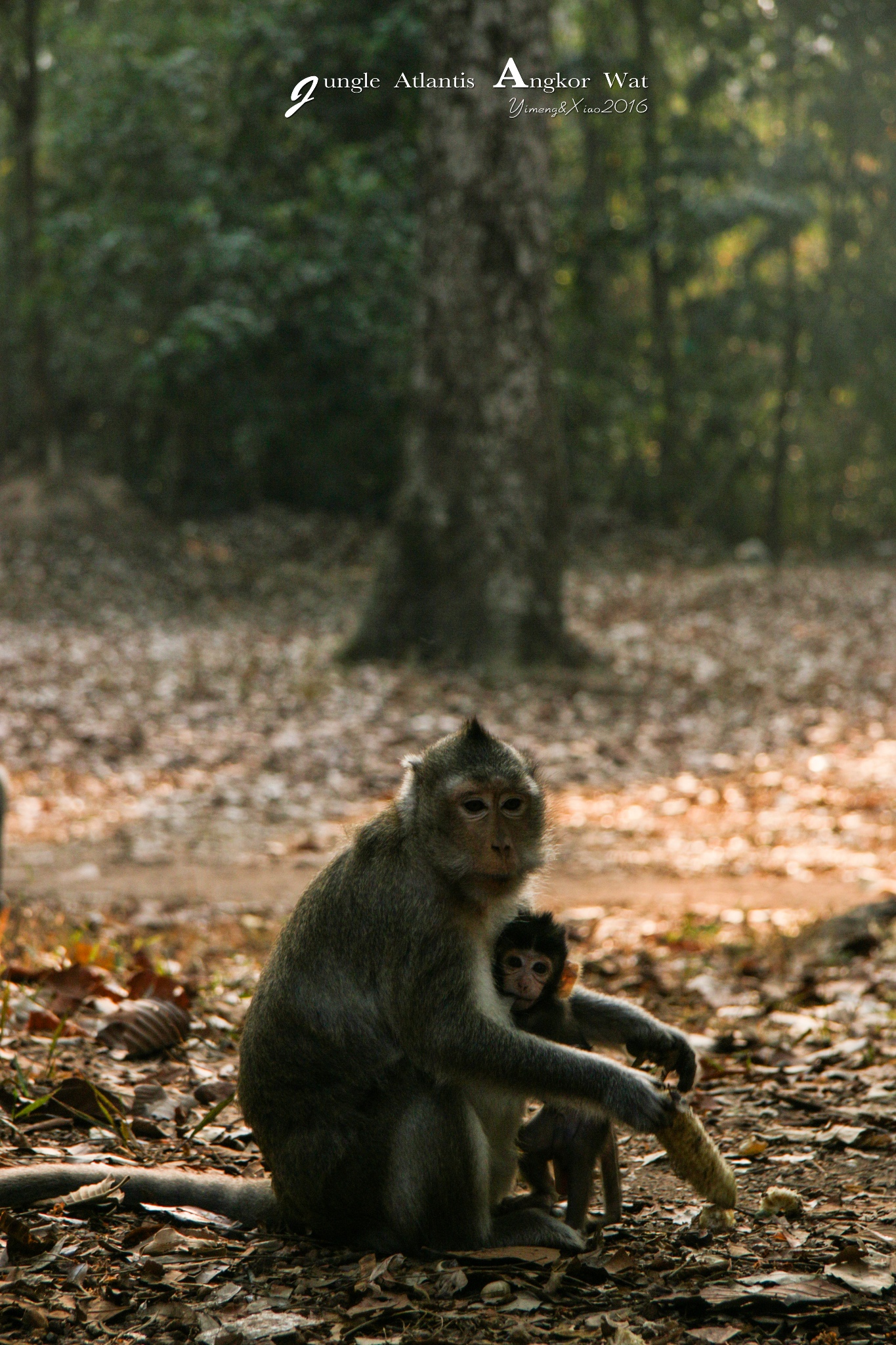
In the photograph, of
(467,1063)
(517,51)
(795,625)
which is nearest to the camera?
(467,1063)

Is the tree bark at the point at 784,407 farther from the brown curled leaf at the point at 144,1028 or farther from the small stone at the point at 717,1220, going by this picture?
the small stone at the point at 717,1220

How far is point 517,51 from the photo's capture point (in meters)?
12.0

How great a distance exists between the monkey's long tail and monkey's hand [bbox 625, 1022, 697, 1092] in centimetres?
104

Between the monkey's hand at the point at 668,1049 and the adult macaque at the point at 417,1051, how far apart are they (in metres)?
0.42

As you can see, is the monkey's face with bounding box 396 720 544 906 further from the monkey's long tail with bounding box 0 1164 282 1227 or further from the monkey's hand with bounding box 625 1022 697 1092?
the monkey's long tail with bounding box 0 1164 282 1227

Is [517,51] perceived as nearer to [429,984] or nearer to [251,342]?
[251,342]

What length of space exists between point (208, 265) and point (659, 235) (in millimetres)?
6196

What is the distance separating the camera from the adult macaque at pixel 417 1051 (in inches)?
131

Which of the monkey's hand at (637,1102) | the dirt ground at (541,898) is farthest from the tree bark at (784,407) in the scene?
the monkey's hand at (637,1102)

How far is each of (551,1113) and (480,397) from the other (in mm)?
9551

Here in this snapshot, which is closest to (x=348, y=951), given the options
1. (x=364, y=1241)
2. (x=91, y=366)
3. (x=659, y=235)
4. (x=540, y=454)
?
(x=364, y=1241)

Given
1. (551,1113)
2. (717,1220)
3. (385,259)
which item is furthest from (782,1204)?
(385,259)

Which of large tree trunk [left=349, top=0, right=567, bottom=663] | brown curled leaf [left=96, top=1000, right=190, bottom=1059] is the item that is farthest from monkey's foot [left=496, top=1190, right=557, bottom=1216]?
large tree trunk [left=349, top=0, right=567, bottom=663]

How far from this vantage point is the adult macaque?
131 inches
